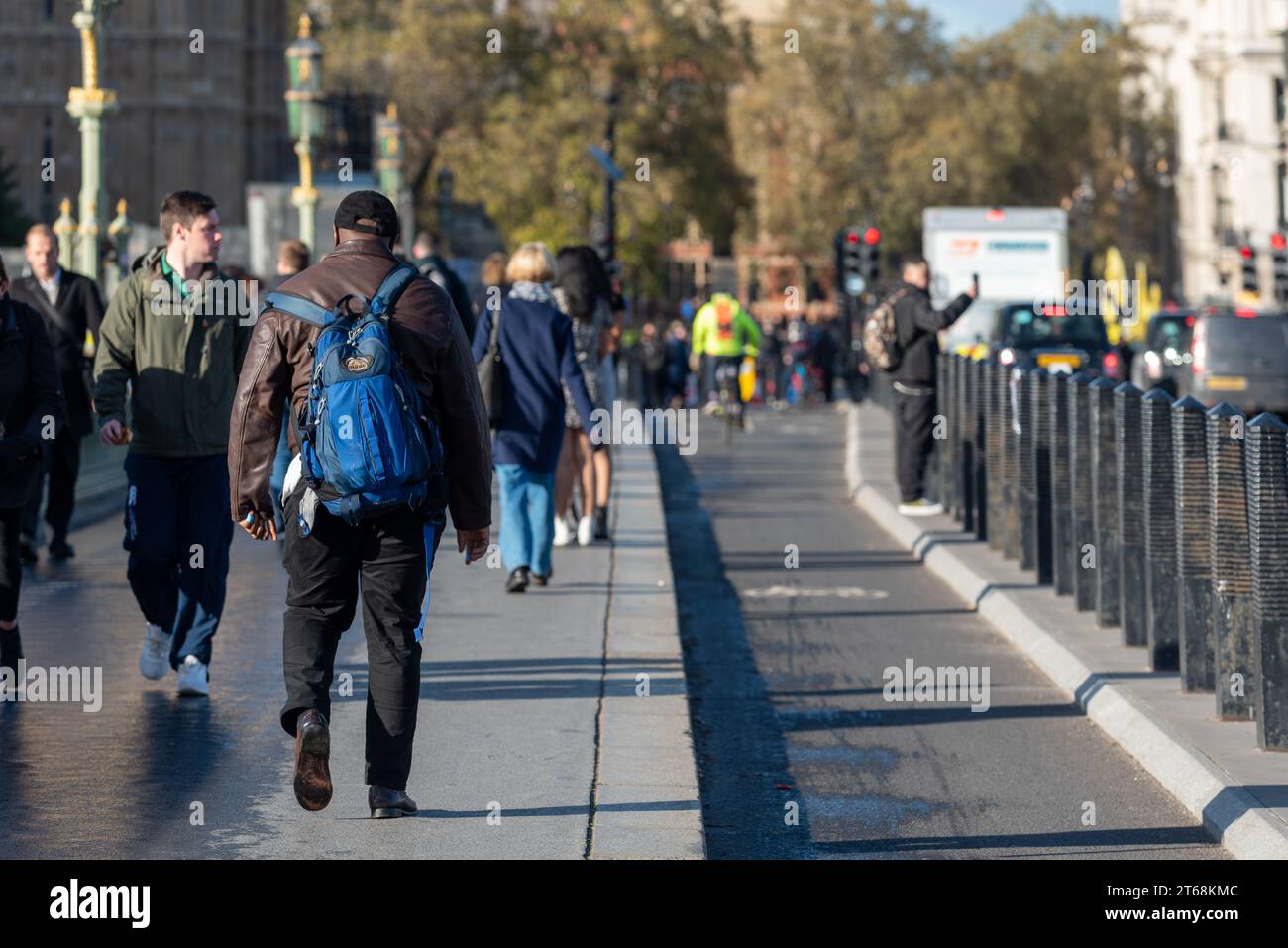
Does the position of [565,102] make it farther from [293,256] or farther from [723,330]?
[293,256]

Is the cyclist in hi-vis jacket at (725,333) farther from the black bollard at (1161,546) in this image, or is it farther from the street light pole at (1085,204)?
the street light pole at (1085,204)

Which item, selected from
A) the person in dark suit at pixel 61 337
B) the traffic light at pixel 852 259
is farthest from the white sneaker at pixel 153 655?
the traffic light at pixel 852 259

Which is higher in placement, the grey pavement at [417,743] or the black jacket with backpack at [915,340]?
the black jacket with backpack at [915,340]

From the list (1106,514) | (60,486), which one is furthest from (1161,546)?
(60,486)

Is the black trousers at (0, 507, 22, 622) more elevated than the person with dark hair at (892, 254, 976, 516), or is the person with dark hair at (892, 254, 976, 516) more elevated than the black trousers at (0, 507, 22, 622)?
the person with dark hair at (892, 254, 976, 516)

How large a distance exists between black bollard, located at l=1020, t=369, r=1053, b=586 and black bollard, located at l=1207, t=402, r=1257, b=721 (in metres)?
3.94

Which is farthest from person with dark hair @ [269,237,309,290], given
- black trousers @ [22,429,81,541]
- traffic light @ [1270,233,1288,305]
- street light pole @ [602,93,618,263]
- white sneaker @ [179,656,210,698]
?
traffic light @ [1270,233,1288,305]

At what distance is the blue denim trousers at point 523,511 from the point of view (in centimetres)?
1216

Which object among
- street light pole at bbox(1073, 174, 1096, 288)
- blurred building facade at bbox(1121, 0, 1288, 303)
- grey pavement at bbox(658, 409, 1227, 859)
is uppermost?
blurred building facade at bbox(1121, 0, 1288, 303)

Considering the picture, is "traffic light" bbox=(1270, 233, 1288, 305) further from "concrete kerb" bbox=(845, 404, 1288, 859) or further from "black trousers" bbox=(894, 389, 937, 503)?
"concrete kerb" bbox=(845, 404, 1288, 859)

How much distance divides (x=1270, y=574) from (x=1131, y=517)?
98.3 inches

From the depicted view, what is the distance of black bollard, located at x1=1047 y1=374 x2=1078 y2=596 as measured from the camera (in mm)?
12133

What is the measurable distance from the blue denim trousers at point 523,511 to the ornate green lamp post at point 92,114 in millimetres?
8420
